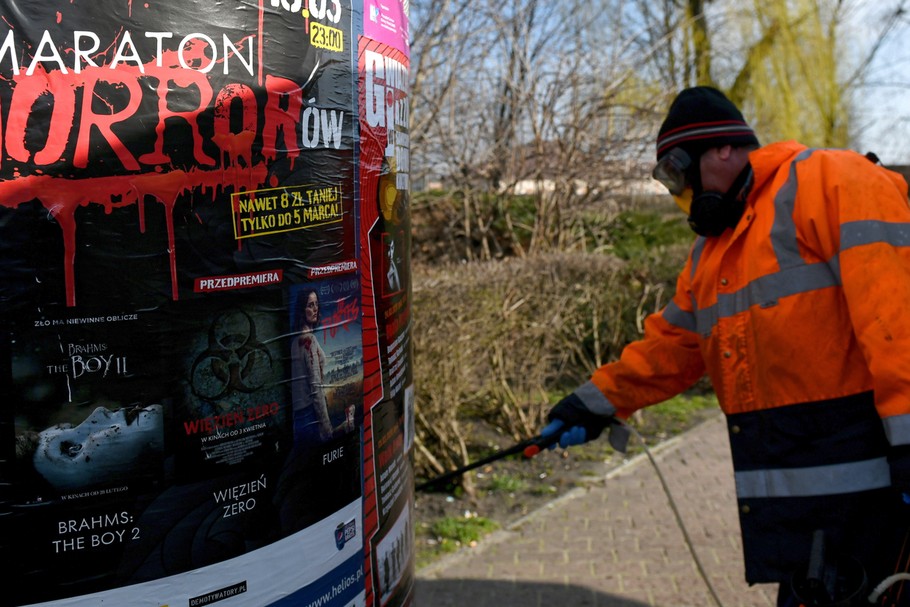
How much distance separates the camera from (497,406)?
6746mm

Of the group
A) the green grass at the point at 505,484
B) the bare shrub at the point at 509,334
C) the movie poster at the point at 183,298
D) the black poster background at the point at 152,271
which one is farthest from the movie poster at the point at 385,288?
the green grass at the point at 505,484

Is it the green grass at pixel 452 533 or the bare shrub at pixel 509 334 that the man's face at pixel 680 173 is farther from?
the green grass at pixel 452 533

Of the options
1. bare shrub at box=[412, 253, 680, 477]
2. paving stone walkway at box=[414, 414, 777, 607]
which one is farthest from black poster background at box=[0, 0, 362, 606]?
bare shrub at box=[412, 253, 680, 477]

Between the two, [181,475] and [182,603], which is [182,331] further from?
[182,603]

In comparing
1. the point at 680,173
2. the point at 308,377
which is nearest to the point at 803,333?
the point at 680,173

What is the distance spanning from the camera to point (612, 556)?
4977 millimetres

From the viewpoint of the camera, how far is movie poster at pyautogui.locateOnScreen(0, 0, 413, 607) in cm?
142

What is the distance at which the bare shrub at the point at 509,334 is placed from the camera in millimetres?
5566

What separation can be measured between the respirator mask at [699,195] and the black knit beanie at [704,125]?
4cm

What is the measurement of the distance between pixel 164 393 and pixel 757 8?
1764 cm

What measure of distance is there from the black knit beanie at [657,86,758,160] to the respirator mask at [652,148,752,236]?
45mm

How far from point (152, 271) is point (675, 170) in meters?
2.15

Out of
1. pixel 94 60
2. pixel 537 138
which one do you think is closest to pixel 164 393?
pixel 94 60

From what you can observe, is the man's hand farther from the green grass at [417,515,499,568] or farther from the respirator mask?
the green grass at [417,515,499,568]
